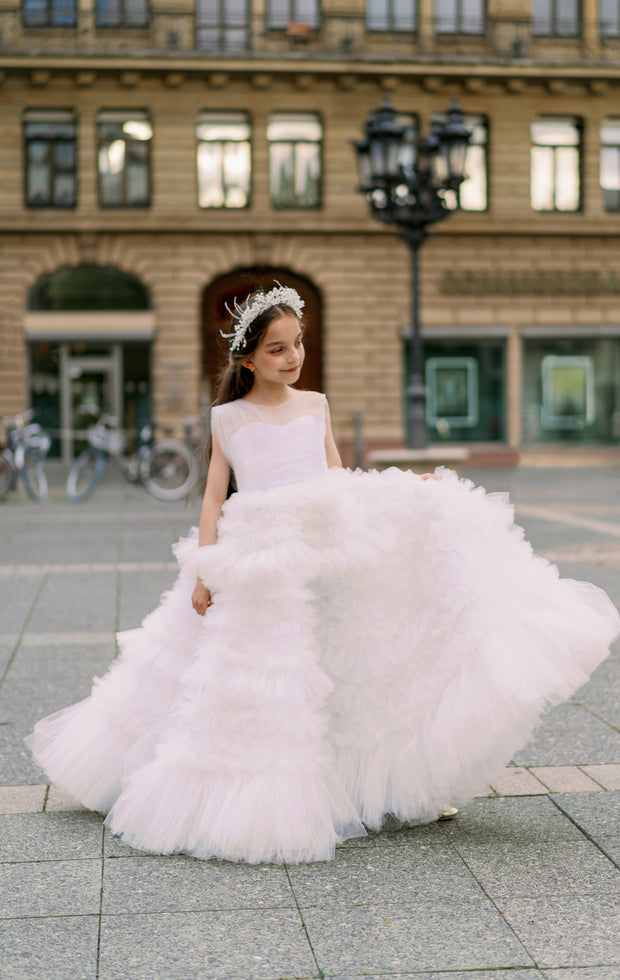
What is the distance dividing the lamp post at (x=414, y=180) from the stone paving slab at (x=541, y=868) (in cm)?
1139

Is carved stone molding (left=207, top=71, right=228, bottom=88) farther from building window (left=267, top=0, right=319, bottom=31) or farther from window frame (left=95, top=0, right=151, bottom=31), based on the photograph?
window frame (left=95, top=0, right=151, bottom=31)

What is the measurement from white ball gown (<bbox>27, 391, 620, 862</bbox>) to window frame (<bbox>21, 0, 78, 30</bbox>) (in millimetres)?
22878

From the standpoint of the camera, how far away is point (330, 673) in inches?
152

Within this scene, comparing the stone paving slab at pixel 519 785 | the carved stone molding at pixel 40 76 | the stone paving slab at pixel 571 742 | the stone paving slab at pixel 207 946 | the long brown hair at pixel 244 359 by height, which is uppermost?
the carved stone molding at pixel 40 76

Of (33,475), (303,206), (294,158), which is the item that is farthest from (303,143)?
(33,475)

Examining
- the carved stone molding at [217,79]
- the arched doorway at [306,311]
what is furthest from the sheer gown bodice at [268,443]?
the carved stone molding at [217,79]

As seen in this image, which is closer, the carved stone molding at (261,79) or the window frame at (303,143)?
the carved stone molding at (261,79)

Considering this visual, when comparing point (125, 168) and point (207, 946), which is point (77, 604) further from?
point (125, 168)

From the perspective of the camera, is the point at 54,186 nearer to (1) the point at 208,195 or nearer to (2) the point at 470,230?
(1) the point at 208,195

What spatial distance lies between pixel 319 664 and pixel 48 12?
23.6 m

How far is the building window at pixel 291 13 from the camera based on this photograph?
25.0 metres

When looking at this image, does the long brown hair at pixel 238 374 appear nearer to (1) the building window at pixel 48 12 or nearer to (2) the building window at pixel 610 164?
(1) the building window at pixel 48 12

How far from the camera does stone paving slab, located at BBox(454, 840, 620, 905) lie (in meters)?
3.36

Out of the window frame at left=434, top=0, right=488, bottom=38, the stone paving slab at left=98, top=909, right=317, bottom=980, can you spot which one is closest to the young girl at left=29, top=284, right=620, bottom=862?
the stone paving slab at left=98, top=909, right=317, bottom=980
